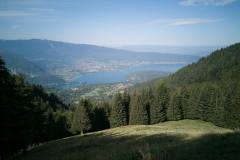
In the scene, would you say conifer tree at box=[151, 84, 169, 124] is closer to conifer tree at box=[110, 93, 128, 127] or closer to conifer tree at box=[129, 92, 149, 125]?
conifer tree at box=[129, 92, 149, 125]

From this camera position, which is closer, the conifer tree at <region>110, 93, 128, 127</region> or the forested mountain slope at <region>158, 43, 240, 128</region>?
the forested mountain slope at <region>158, 43, 240, 128</region>

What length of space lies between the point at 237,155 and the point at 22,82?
30993 mm

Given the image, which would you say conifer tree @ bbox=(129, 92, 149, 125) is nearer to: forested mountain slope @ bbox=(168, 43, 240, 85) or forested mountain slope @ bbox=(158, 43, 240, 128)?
forested mountain slope @ bbox=(158, 43, 240, 128)

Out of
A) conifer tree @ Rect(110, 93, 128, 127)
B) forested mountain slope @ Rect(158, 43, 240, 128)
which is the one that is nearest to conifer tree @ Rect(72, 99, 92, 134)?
conifer tree @ Rect(110, 93, 128, 127)

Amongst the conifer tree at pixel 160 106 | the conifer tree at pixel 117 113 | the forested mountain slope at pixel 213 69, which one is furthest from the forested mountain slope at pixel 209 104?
the forested mountain slope at pixel 213 69

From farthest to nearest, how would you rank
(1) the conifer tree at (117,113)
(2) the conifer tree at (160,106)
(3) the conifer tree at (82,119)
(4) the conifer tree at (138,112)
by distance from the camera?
(2) the conifer tree at (160,106), (4) the conifer tree at (138,112), (1) the conifer tree at (117,113), (3) the conifer tree at (82,119)

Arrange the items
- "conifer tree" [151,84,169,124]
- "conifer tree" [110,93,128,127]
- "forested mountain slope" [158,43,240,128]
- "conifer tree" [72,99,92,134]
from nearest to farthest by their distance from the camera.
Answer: "forested mountain slope" [158,43,240,128]
"conifer tree" [72,99,92,134]
"conifer tree" [110,93,128,127]
"conifer tree" [151,84,169,124]

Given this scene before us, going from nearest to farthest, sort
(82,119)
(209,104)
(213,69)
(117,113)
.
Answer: (82,119) < (209,104) < (117,113) < (213,69)

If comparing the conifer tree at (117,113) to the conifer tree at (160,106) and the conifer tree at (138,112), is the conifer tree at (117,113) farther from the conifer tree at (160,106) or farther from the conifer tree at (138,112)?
the conifer tree at (160,106)

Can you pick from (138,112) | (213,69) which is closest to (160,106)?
(138,112)

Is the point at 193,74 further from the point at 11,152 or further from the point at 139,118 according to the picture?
the point at 11,152

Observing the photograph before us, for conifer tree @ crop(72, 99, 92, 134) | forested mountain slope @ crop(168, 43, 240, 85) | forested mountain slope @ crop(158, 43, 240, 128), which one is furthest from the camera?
forested mountain slope @ crop(168, 43, 240, 85)

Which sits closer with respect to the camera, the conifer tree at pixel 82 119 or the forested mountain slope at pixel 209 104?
the forested mountain slope at pixel 209 104

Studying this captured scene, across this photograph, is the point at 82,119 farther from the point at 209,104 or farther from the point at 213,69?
the point at 213,69
